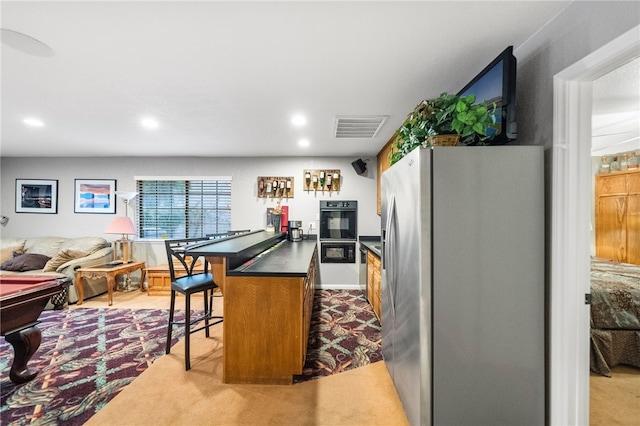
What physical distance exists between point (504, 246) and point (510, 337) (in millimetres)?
494

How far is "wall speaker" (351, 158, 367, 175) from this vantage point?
15.7 ft

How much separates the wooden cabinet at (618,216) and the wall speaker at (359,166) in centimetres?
388

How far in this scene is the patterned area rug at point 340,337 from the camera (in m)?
2.44

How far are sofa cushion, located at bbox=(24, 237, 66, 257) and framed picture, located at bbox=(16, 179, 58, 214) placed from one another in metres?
0.56

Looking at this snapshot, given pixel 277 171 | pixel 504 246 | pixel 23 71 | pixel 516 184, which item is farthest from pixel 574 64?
pixel 277 171

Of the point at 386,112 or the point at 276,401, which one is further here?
the point at 386,112

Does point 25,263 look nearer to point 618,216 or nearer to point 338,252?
point 338,252

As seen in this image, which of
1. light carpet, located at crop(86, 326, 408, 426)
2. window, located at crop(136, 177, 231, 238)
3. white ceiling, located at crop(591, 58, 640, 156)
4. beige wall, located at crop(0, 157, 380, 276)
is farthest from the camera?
window, located at crop(136, 177, 231, 238)

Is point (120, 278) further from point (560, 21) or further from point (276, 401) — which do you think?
point (560, 21)

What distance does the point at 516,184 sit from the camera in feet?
4.75

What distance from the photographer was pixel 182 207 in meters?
5.08

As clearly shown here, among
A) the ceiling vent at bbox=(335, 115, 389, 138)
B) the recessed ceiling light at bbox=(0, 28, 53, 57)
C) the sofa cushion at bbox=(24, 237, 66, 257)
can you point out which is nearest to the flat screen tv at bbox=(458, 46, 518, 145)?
the ceiling vent at bbox=(335, 115, 389, 138)

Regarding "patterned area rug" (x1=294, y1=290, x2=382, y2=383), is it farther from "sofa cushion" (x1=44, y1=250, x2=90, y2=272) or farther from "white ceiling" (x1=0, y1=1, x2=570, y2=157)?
"sofa cushion" (x1=44, y1=250, x2=90, y2=272)

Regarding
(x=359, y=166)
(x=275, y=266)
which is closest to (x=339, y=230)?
(x=359, y=166)
